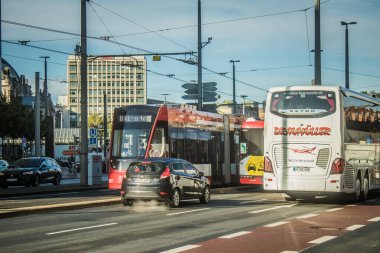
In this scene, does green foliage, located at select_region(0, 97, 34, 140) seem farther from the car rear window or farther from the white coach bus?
the white coach bus

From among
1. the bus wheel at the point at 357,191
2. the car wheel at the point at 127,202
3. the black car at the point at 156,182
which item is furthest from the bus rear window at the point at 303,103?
the car wheel at the point at 127,202

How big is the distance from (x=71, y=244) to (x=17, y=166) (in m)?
27.4

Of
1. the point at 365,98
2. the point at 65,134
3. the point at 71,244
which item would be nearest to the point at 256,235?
the point at 71,244

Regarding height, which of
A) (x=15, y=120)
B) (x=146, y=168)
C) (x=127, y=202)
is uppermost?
(x=15, y=120)

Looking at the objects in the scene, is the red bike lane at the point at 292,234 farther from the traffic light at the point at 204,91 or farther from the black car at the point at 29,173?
the traffic light at the point at 204,91

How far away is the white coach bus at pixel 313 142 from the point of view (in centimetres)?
2202

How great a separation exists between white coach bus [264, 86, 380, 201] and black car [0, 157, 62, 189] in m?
18.5

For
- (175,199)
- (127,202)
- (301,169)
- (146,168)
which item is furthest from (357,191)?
(127,202)

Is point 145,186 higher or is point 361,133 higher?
point 361,133

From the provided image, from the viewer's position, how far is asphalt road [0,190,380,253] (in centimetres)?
1195

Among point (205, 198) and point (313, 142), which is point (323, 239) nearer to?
point (313, 142)

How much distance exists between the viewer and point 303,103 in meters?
22.6

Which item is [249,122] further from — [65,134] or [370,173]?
[65,134]

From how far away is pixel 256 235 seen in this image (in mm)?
13680
